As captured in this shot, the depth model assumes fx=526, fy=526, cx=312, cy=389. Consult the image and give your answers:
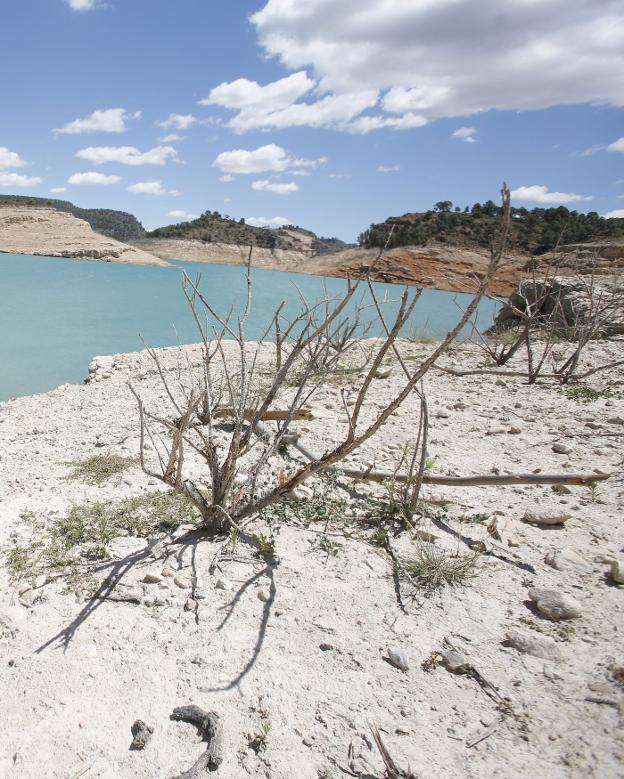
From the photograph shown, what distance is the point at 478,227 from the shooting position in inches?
1677

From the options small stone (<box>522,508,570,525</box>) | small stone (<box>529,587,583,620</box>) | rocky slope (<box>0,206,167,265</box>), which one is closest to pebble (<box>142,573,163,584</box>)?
small stone (<box>529,587,583,620</box>)

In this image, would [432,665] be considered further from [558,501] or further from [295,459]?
[295,459]

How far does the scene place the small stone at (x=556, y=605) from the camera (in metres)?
1.93

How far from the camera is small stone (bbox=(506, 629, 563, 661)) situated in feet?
5.79

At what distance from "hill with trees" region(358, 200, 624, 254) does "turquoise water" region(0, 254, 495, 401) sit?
9.55 m

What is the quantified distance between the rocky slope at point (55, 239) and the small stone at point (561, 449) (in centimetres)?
4579

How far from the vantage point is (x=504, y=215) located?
1.60 meters

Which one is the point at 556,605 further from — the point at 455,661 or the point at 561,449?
the point at 561,449

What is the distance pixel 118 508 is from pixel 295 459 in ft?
3.85

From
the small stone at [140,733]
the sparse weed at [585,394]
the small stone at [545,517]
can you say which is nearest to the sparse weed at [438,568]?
the small stone at [545,517]

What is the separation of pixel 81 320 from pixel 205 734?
616 inches

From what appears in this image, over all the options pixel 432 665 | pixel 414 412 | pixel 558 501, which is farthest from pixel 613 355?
pixel 432 665

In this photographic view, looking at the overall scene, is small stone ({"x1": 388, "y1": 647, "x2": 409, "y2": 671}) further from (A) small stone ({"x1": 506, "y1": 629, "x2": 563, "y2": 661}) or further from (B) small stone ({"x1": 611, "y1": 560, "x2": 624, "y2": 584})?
(B) small stone ({"x1": 611, "y1": 560, "x2": 624, "y2": 584})

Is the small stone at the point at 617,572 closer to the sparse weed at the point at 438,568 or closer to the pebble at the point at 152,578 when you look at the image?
the sparse weed at the point at 438,568
